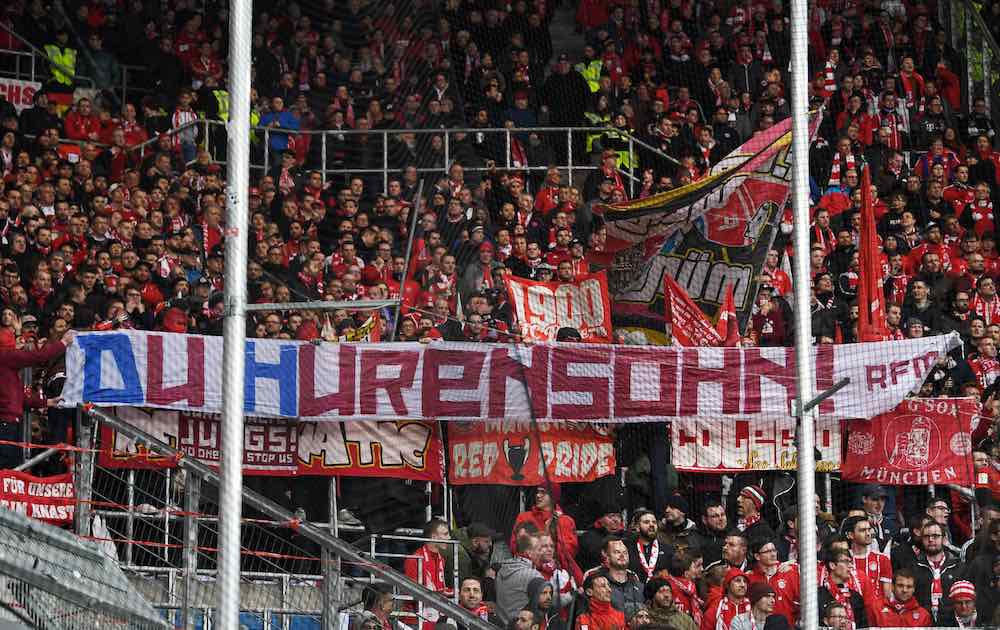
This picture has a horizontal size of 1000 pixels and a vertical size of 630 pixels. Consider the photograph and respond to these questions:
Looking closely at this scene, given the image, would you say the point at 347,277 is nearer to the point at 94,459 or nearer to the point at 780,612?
the point at 94,459

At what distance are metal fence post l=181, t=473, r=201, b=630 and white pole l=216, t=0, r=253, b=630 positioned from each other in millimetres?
2632

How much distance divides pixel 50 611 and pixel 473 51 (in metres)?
11.0

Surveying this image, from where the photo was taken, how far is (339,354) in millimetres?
12734

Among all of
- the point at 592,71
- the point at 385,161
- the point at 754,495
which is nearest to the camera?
the point at 754,495

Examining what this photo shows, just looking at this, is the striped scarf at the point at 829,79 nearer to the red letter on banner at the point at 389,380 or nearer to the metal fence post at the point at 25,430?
the red letter on banner at the point at 389,380

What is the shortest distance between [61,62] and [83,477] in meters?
8.71

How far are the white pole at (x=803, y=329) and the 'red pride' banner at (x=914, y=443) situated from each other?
3553mm

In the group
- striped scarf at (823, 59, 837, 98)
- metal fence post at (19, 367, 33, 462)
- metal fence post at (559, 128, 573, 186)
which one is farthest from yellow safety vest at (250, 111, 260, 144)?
striped scarf at (823, 59, 837, 98)

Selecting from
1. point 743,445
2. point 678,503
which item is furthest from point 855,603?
point 743,445

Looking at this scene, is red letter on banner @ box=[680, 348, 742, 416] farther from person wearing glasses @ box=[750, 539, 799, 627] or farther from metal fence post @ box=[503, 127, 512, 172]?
metal fence post @ box=[503, 127, 512, 172]

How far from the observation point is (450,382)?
12586mm

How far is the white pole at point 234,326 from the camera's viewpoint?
808 centimetres

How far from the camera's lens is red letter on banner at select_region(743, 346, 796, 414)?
1288 cm

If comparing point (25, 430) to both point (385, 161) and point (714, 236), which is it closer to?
point (714, 236)
